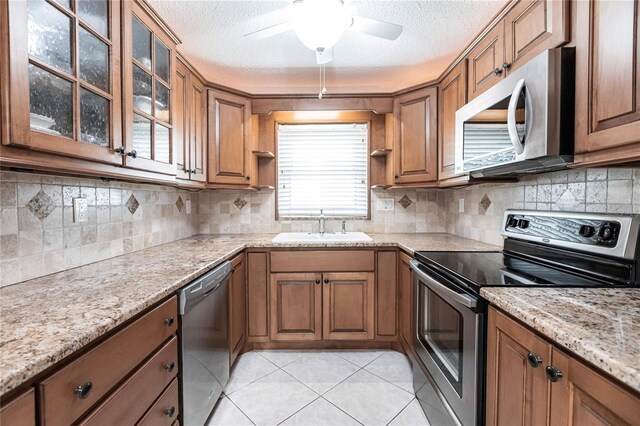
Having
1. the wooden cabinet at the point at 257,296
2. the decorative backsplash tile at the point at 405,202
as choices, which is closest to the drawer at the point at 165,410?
the wooden cabinet at the point at 257,296

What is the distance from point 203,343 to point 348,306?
1.17 m

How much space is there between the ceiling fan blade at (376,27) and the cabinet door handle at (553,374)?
1.53 m

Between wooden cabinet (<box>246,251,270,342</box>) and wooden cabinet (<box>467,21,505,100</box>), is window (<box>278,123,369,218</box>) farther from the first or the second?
wooden cabinet (<box>467,21,505,100</box>)

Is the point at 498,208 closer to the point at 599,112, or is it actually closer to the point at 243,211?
the point at 599,112

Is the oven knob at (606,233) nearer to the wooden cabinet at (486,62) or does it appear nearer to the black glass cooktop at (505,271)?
the black glass cooktop at (505,271)

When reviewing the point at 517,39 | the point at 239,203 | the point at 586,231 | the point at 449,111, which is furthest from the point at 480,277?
the point at 239,203

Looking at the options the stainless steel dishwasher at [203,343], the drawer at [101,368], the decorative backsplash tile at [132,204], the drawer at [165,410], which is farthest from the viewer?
the decorative backsplash tile at [132,204]

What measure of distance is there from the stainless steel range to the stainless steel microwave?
0.31 m

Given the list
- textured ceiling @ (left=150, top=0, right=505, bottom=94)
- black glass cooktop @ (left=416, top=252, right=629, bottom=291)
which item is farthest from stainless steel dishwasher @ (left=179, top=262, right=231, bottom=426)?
textured ceiling @ (left=150, top=0, right=505, bottom=94)

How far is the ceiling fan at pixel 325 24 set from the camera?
4.31 feet

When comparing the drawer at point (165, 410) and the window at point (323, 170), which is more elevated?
the window at point (323, 170)

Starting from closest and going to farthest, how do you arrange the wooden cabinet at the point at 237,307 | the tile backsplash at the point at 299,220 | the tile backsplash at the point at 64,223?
the tile backsplash at the point at 64,223
the wooden cabinet at the point at 237,307
the tile backsplash at the point at 299,220

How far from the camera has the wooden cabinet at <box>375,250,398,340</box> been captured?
89.6 inches

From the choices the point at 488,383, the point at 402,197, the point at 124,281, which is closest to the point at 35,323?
the point at 124,281
